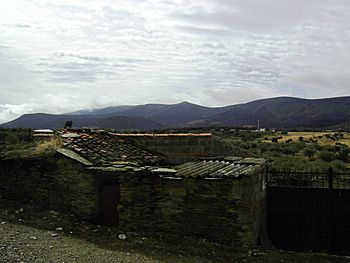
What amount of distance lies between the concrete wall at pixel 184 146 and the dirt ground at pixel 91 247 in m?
3.62

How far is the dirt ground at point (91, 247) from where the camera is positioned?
26.0ft

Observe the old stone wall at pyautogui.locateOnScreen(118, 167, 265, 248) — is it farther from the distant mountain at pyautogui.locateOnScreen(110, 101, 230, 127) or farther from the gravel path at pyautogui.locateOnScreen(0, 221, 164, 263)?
the distant mountain at pyautogui.locateOnScreen(110, 101, 230, 127)

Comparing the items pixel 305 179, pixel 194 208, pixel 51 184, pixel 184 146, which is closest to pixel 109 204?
pixel 51 184

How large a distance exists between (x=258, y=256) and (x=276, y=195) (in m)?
3.09

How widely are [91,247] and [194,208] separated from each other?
2.32 meters

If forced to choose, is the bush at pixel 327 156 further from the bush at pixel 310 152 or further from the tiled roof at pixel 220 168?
the tiled roof at pixel 220 168

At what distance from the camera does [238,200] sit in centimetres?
Answer: 881

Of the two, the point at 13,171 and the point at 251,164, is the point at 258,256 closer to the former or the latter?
the point at 251,164

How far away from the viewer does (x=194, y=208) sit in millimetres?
9250

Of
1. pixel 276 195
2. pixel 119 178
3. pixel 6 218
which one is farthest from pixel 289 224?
pixel 6 218

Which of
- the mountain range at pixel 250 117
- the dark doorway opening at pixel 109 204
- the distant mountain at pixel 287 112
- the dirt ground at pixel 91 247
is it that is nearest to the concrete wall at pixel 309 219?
the dirt ground at pixel 91 247

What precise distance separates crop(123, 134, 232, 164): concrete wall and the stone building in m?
0.48

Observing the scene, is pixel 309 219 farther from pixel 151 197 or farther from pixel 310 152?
pixel 310 152

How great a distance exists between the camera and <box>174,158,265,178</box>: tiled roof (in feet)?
29.8
